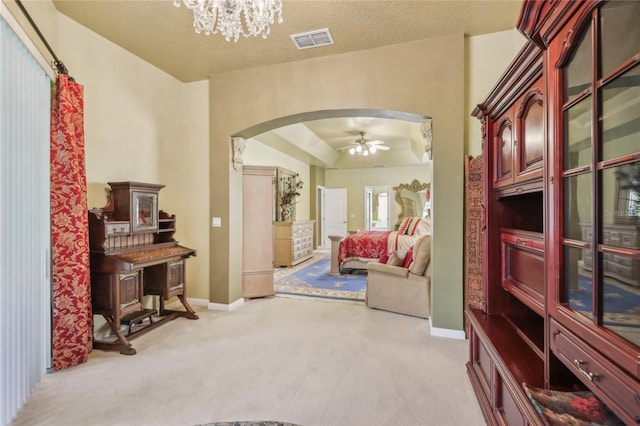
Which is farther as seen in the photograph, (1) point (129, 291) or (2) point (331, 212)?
(2) point (331, 212)

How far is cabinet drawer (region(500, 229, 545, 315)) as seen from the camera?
164 centimetres

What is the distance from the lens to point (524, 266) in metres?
1.86

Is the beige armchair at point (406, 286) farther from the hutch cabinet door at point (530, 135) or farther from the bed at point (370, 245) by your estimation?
the hutch cabinet door at point (530, 135)

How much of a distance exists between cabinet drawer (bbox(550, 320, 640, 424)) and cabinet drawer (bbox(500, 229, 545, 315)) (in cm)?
31

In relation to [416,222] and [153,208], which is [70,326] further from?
[416,222]

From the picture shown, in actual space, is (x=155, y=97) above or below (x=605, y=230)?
above

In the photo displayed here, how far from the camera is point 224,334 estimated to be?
334 centimetres

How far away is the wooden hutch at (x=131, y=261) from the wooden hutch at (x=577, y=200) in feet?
10.4

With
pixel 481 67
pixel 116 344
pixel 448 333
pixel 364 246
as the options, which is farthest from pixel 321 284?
pixel 481 67

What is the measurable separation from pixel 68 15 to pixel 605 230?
14.2 ft

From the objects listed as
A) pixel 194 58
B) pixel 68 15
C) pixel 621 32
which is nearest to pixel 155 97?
pixel 194 58

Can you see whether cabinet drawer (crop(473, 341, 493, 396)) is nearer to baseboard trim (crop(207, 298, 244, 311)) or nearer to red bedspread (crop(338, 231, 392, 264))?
baseboard trim (crop(207, 298, 244, 311))

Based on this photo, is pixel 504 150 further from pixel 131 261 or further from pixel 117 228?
pixel 117 228

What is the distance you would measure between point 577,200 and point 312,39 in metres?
3.04
